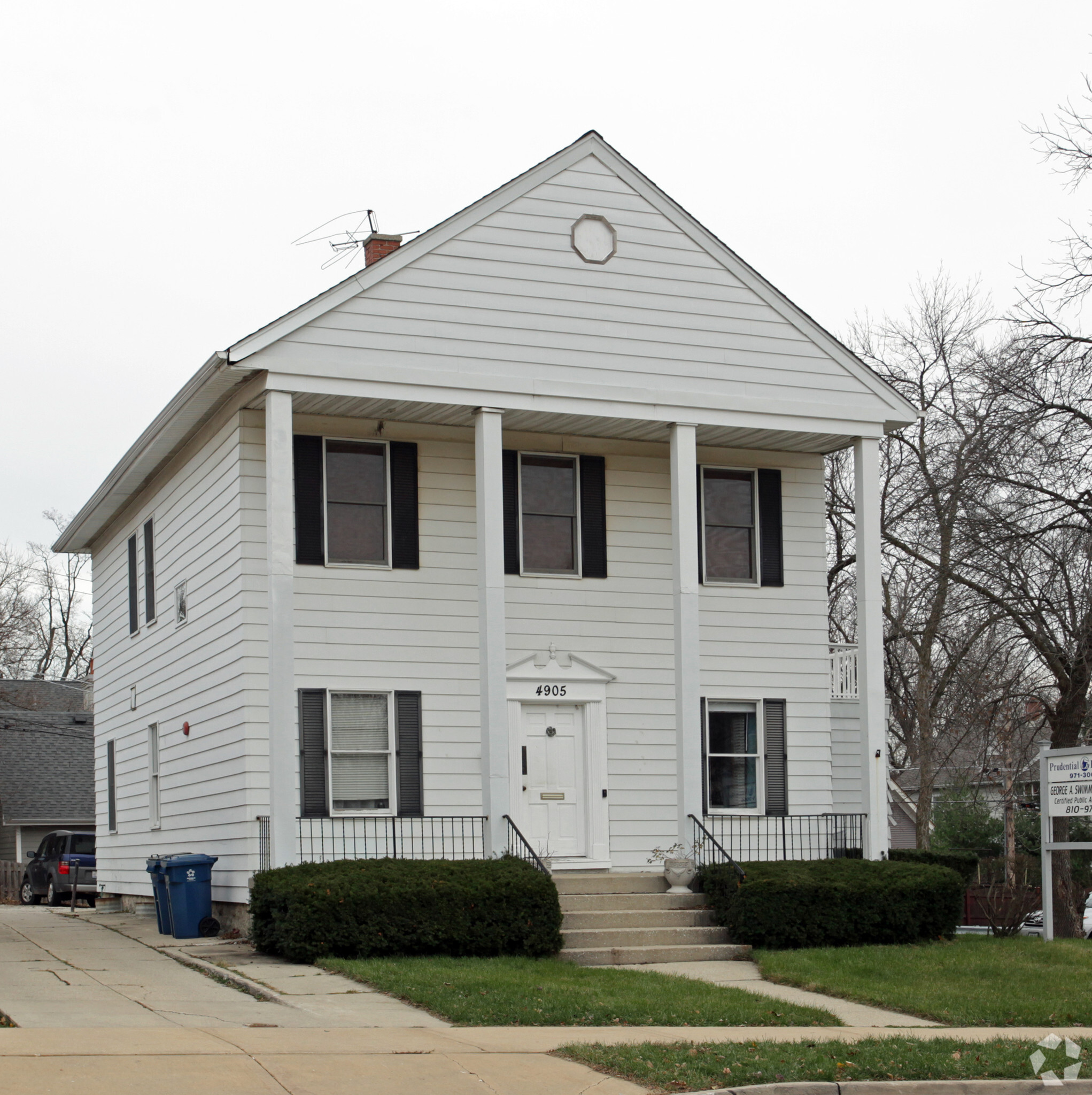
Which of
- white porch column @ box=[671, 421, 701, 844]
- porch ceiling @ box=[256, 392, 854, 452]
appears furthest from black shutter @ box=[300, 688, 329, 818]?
white porch column @ box=[671, 421, 701, 844]

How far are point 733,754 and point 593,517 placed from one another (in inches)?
142

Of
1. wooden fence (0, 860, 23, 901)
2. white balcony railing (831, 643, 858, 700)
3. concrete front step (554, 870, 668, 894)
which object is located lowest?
wooden fence (0, 860, 23, 901)

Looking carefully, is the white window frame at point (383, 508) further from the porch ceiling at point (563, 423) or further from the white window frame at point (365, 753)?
the white window frame at point (365, 753)

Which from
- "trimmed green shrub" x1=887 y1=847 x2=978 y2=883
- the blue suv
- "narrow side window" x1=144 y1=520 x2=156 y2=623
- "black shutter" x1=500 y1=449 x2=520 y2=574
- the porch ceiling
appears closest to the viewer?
the porch ceiling

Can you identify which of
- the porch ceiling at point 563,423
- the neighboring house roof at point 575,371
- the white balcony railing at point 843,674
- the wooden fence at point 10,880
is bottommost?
the wooden fence at point 10,880

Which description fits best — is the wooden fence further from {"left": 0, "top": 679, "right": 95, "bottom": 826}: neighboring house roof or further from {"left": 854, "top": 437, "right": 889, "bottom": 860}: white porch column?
{"left": 854, "top": 437, "right": 889, "bottom": 860}: white porch column

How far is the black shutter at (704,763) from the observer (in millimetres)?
19047

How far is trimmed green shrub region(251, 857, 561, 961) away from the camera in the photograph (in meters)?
14.3

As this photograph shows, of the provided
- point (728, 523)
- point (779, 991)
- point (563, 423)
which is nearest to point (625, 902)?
point (779, 991)

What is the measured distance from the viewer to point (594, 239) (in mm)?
18625

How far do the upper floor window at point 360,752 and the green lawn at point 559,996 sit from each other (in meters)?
3.49

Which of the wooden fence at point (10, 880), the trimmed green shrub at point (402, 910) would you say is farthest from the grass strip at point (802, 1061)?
the wooden fence at point (10, 880)

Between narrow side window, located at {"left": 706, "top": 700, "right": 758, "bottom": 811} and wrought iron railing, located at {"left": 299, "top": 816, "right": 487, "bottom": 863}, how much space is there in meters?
3.37

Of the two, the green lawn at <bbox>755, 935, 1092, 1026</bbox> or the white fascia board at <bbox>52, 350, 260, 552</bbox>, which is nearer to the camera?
Answer: the green lawn at <bbox>755, 935, 1092, 1026</bbox>
